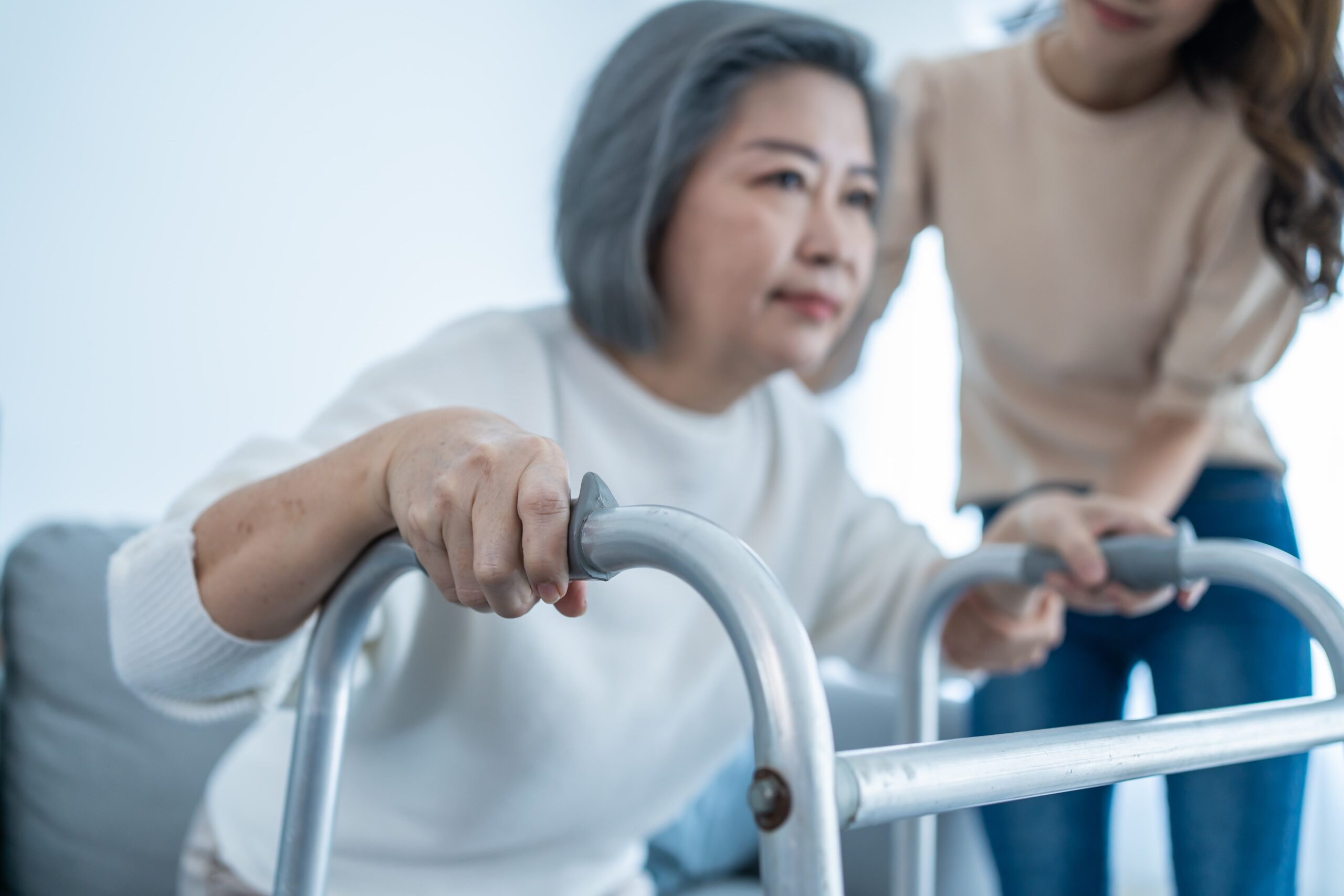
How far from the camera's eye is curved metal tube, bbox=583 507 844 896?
329 millimetres

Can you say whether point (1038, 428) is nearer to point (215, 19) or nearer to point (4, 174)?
point (4, 174)

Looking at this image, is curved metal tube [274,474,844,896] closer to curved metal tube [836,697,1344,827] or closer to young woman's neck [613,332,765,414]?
curved metal tube [836,697,1344,827]

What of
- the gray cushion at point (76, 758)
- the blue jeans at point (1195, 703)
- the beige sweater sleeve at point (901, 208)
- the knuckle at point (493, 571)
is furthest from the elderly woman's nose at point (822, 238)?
the gray cushion at point (76, 758)

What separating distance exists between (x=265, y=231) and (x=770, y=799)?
2.19 metres

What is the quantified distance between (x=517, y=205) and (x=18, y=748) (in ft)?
6.41

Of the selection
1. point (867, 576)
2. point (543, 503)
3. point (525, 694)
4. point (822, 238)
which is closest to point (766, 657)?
point (543, 503)

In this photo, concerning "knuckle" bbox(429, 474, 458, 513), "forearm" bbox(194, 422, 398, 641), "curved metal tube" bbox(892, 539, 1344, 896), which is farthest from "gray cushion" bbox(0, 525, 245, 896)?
"knuckle" bbox(429, 474, 458, 513)

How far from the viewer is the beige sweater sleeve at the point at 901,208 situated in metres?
1.19

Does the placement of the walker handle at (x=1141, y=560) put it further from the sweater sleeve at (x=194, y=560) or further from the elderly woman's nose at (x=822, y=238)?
the sweater sleeve at (x=194, y=560)

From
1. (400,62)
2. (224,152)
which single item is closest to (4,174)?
(224,152)

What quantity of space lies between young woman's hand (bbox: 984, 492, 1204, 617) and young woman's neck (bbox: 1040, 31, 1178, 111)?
18.4 inches

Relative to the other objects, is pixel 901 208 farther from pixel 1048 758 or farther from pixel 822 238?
pixel 1048 758

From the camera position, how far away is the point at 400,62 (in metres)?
2.62

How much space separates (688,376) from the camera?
38.6 inches
